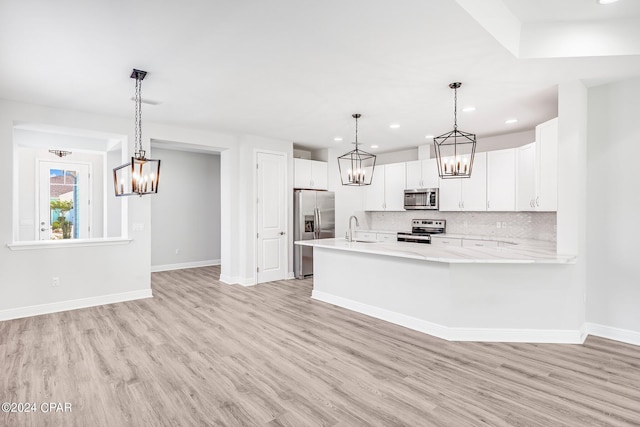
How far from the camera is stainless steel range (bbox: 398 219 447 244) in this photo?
655 centimetres

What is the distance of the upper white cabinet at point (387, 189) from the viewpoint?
23.2ft

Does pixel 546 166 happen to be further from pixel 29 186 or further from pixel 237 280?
pixel 29 186

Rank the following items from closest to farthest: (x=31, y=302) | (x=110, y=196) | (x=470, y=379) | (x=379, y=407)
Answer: (x=379, y=407)
(x=470, y=379)
(x=31, y=302)
(x=110, y=196)

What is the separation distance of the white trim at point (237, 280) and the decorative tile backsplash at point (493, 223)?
3.34 meters

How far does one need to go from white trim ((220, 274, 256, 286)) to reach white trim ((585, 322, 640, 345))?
474 cm

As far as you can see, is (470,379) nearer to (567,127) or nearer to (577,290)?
(577,290)

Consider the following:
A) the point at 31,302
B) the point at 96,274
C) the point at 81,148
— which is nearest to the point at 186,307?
the point at 96,274

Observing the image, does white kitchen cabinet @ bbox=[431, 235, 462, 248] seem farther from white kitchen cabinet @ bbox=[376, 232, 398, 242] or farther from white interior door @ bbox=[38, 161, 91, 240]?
white interior door @ bbox=[38, 161, 91, 240]

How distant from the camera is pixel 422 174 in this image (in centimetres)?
668

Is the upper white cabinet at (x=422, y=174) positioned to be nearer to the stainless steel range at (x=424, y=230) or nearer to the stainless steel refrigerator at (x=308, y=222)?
the stainless steel range at (x=424, y=230)

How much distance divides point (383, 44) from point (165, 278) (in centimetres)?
591

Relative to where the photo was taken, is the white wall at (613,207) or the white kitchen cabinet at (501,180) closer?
the white wall at (613,207)

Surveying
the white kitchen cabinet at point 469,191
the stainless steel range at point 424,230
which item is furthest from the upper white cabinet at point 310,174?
the white kitchen cabinet at point 469,191

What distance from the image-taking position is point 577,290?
11.3ft
